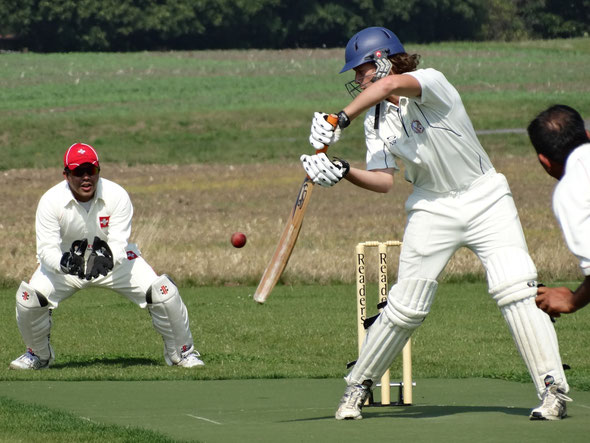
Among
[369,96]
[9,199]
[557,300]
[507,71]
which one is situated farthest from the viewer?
[507,71]

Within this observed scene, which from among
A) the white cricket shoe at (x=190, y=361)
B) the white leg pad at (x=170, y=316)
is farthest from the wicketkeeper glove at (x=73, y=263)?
the white cricket shoe at (x=190, y=361)

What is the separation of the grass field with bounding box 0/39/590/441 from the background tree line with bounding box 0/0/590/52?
616 inches

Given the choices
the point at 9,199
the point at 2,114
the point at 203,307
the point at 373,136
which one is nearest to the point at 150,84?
the point at 2,114

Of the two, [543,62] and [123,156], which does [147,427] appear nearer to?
[123,156]

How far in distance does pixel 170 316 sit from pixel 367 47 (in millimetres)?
3712

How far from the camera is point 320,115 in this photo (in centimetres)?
645

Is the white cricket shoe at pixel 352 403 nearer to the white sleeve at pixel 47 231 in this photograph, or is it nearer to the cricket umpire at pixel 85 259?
the cricket umpire at pixel 85 259

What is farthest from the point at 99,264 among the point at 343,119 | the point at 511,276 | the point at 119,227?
the point at 511,276

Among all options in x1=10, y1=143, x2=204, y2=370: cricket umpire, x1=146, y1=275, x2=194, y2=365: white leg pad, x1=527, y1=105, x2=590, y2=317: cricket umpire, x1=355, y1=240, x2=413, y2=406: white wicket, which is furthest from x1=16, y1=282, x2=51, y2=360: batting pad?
x1=527, y1=105, x2=590, y2=317: cricket umpire

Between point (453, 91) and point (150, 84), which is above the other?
point (150, 84)

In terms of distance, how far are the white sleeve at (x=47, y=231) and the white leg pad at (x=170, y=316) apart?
2.58 feet

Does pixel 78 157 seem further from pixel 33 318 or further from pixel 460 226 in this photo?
pixel 460 226

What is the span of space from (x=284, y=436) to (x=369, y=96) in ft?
5.55

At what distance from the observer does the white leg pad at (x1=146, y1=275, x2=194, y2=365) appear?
32.9 feet
